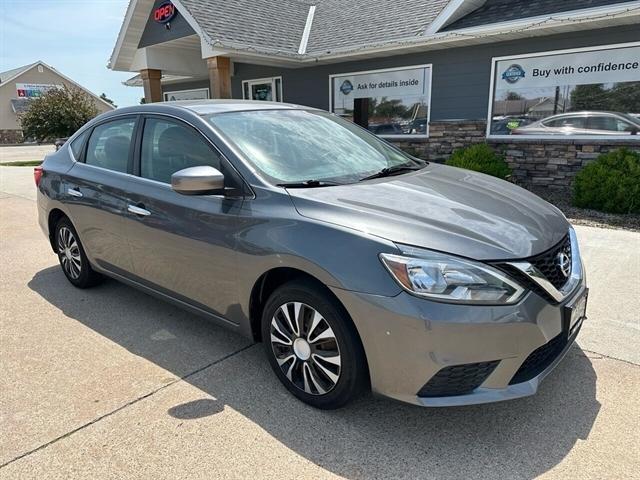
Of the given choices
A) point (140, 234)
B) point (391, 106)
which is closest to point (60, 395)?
point (140, 234)

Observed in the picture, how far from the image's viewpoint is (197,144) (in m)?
3.22

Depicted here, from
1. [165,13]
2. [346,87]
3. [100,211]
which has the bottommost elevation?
[100,211]

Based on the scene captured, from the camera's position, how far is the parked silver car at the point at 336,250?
87.7 inches

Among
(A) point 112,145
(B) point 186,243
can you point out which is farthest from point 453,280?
(A) point 112,145

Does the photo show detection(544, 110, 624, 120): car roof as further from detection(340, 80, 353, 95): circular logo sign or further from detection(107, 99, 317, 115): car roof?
detection(107, 99, 317, 115): car roof

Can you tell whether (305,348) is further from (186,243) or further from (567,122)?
(567,122)

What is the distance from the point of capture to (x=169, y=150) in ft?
11.4

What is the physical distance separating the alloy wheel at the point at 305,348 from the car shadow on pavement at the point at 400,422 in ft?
0.56

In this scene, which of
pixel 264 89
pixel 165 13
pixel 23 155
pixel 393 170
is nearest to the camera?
pixel 393 170

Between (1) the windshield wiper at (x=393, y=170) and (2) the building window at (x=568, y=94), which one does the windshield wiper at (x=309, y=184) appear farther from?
(2) the building window at (x=568, y=94)

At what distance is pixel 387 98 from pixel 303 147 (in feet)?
28.7

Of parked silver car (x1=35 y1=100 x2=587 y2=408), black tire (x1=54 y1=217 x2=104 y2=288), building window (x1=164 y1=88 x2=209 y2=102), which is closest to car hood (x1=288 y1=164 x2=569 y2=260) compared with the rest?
parked silver car (x1=35 y1=100 x2=587 y2=408)

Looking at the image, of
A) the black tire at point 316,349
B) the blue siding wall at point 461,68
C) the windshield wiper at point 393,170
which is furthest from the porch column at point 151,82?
the black tire at point 316,349

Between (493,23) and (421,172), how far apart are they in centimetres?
705
